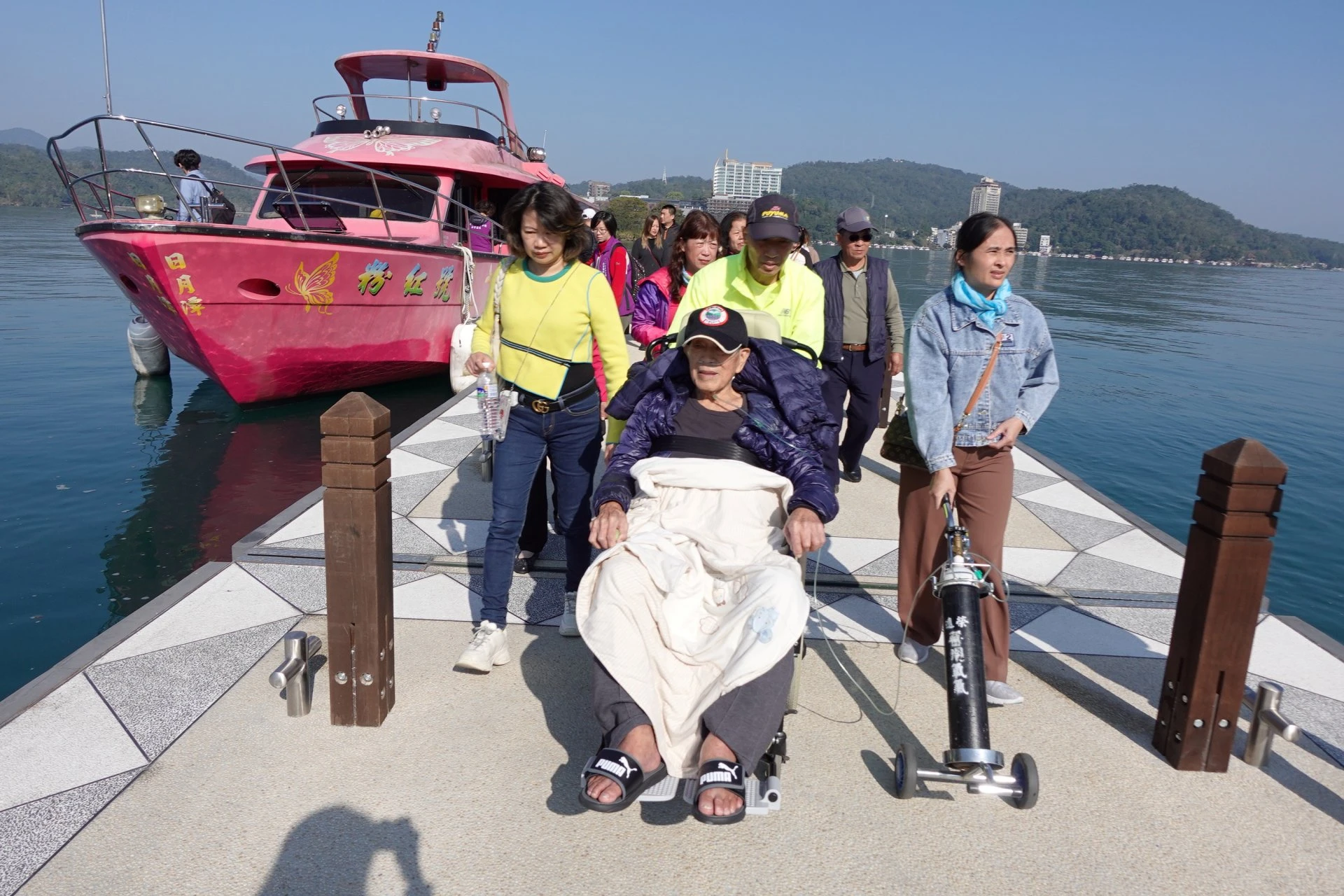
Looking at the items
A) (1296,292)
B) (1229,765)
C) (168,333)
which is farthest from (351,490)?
(1296,292)

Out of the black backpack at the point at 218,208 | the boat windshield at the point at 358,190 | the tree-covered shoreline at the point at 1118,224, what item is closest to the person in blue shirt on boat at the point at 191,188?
the black backpack at the point at 218,208

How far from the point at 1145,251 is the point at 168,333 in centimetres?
12816

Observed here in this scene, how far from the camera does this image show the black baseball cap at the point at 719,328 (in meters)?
2.90

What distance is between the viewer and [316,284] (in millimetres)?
9398

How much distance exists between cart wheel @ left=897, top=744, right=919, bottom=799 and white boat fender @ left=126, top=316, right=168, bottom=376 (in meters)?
13.2

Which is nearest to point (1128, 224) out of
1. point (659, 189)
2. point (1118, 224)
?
point (1118, 224)

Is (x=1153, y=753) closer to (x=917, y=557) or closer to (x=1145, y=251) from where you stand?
(x=917, y=557)

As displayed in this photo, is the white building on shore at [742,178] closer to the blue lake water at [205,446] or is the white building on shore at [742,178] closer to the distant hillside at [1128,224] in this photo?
the distant hillside at [1128,224]

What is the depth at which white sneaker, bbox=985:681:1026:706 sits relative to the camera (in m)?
3.25

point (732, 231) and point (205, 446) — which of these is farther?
point (205, 446)

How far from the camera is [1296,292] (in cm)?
5409

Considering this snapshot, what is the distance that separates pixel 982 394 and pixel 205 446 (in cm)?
915

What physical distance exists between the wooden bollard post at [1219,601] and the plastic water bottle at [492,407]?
98.5 inches

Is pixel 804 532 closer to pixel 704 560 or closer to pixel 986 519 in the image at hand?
pixel 704 560
